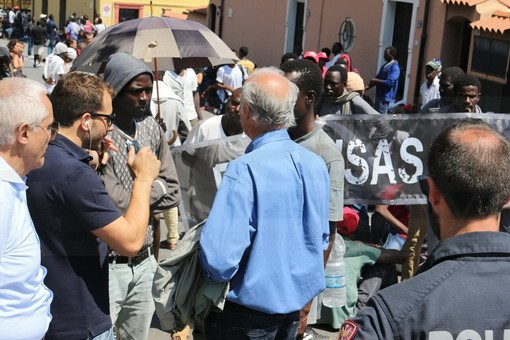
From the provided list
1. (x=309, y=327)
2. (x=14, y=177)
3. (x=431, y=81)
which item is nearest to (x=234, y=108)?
(x=309, y=327)

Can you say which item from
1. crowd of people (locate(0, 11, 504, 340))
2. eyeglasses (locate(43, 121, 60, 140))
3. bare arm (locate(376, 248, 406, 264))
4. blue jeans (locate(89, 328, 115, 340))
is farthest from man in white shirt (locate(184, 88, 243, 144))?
eyeglasses (locate(43, 121, 60, 140))

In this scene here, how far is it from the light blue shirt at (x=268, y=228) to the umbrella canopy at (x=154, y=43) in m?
2.27

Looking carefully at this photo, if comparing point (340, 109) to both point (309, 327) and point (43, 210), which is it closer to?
point (309, 327)

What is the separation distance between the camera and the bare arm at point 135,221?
296 centimetres

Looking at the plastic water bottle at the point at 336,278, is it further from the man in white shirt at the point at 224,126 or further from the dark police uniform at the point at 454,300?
the dark police uniform at the point at 454,300

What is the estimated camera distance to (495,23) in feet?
42.3

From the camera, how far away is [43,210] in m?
2.92

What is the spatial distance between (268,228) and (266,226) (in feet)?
0.04

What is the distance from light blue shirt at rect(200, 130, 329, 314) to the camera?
3094mm

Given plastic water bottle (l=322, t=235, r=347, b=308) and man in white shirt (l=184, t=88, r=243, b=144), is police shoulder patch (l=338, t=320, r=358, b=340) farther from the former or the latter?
man in white shirt (l=184, t=88, r=243, b=144)

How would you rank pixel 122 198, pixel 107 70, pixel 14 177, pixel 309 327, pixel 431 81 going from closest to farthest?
pixel 14 177 → pixel 122 198 → pixel 107 70 → pixel 309 327 → pixel 431 81

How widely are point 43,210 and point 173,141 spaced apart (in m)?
3.44

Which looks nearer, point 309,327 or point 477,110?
point 309,327

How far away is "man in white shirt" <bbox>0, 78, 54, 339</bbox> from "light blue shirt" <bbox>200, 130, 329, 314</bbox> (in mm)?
712
